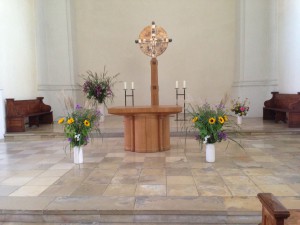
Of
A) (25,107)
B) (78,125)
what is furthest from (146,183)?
(25,107)

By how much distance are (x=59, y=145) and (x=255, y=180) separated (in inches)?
174

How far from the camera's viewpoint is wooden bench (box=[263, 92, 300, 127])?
293 inches

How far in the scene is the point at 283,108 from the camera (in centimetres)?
840

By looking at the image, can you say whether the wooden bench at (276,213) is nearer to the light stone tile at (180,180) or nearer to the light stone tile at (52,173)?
the light stone tile at (180,180)

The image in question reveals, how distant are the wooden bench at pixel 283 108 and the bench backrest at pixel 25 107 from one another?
7.03 meters

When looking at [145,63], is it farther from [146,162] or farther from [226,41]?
[146,162]

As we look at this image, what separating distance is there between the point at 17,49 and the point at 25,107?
1.85m

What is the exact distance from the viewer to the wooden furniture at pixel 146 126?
17.7ft

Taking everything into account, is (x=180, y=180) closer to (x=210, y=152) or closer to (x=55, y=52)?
(x=210, y=152)

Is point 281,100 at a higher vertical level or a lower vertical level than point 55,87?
lower

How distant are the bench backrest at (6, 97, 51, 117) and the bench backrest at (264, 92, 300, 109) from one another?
7.11m

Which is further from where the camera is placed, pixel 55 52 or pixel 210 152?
pixel 55 52

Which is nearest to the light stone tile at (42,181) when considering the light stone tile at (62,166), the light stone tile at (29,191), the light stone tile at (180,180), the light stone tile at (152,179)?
the light stone tile at (29,191)

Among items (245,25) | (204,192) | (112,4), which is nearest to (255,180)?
(204,192)
